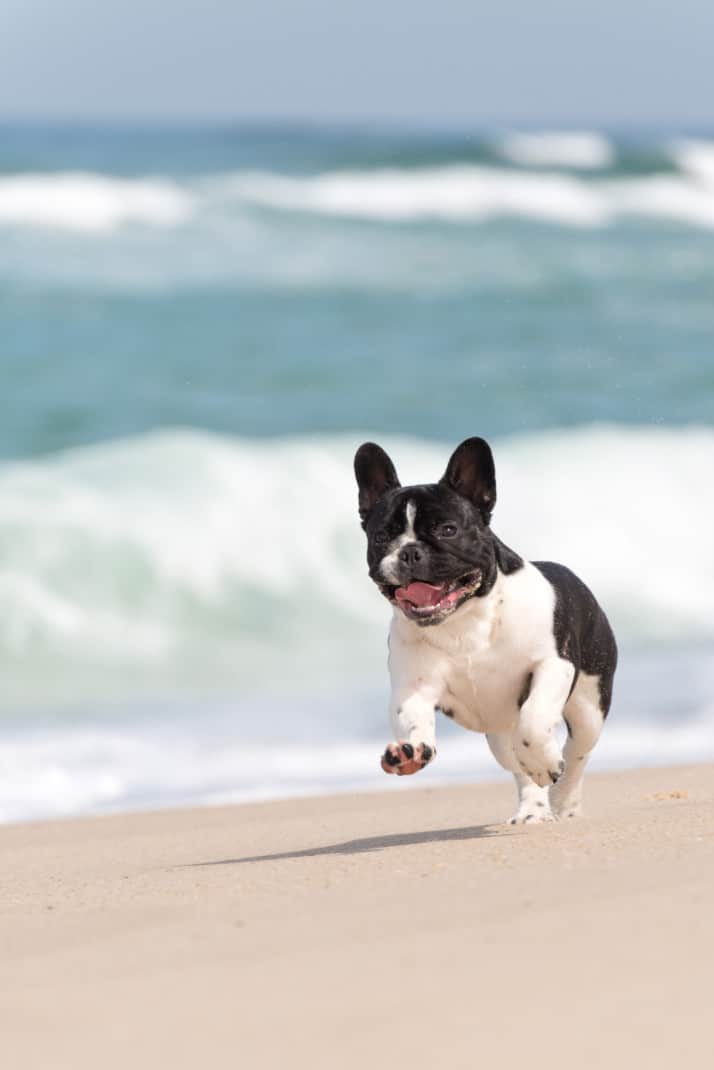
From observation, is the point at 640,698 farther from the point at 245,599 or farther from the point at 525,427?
the point at 525,427

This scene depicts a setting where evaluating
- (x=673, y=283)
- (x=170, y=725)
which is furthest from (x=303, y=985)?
(x=673, y=283)

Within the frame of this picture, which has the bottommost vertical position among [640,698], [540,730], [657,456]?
[540,730]

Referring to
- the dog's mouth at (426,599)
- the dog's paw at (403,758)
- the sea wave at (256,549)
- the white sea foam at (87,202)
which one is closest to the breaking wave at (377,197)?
the white sea foam at (87,202)

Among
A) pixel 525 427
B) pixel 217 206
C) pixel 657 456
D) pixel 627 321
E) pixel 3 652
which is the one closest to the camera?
pixel 3 652

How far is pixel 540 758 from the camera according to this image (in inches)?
214

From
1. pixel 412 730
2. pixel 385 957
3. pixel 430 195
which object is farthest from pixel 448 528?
pixel 430 195

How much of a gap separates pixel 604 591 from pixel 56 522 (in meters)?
4.25

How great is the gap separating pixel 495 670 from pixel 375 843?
671 millimetres

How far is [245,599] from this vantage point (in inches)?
535

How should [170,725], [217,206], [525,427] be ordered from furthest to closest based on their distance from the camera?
[217,206] < [525,427] < [170,725]

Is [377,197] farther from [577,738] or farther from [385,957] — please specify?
[385,957]

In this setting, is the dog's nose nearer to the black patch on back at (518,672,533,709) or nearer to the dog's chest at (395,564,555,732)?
the dog's chest at (395,564,555,732)

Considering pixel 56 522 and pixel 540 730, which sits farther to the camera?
pixel 56 522

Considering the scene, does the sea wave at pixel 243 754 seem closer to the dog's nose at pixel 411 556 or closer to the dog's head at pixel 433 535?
the dog's head at pixel 433 535
